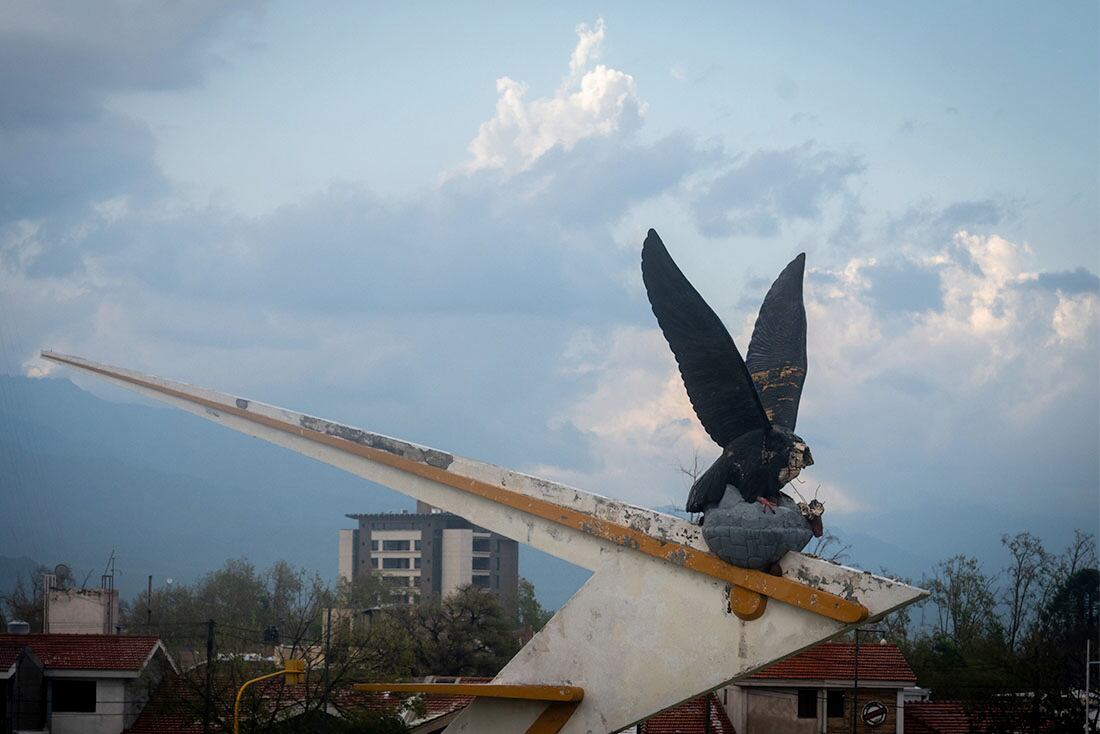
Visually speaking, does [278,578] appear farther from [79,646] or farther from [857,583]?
[857,583]

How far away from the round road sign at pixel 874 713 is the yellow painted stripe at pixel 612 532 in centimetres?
1695

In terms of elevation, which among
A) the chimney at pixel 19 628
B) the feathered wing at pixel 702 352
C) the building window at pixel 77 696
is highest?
the feathered wing at pixel 702 352

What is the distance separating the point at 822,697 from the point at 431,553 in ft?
215

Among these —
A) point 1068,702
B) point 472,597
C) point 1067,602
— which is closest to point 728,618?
point 1068,702

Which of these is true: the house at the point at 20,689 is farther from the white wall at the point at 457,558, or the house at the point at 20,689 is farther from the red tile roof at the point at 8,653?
the white wall at the point at 457,558

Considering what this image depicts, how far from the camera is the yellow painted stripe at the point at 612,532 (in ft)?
33.4

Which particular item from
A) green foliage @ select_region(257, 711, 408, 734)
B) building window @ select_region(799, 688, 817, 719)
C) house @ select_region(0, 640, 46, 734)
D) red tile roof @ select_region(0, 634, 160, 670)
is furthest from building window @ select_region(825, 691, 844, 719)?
house @ select_region(0, 640, 46, 734)

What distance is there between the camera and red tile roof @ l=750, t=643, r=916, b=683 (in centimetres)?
2616

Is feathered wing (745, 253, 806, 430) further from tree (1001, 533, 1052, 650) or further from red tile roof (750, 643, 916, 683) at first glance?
tree (1001, 533, 1052, 650)

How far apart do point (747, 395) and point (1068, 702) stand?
71.3 feet

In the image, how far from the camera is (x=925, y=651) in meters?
39.8

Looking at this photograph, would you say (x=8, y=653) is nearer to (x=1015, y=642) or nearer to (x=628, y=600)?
(x=628, y=600)

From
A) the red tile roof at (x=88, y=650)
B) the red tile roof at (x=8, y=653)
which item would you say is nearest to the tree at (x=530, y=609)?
the red tile roof at (x=88, y=650)

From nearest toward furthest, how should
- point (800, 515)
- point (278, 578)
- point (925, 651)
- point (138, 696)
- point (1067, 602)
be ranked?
point (800, 515), point (138, 696), point (925, 651), point (1067, 602), point (278, 578)
